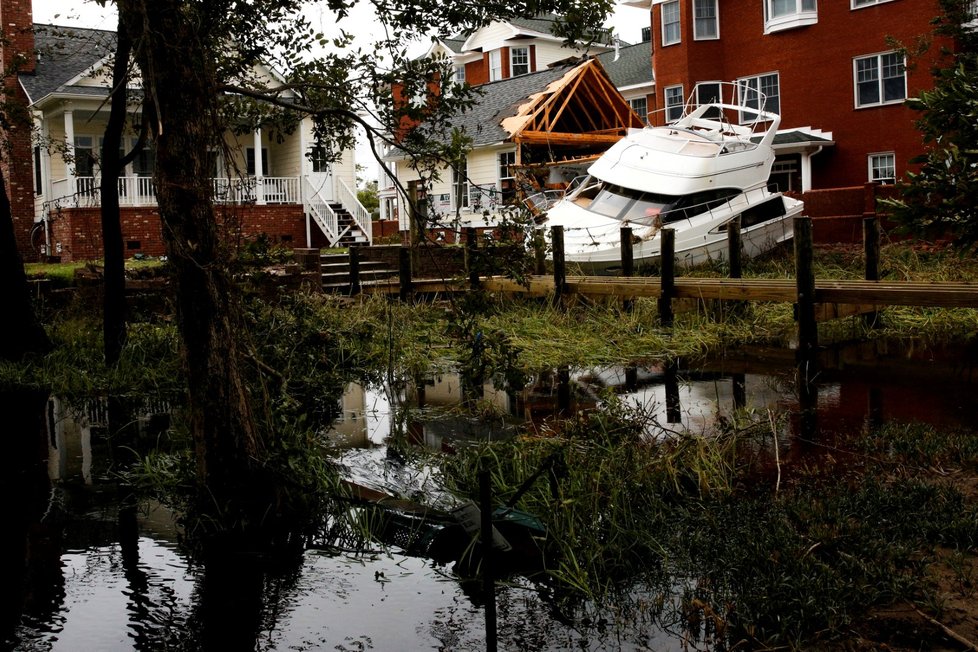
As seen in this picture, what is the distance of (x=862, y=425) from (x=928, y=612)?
464 centimetres

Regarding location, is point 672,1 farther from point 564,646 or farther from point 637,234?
point 564,646

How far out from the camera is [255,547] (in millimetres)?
6605

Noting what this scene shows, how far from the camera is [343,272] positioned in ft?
68.6

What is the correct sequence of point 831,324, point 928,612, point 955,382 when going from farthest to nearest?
1. point 831,324
2. point 955,382
3. point 928,612

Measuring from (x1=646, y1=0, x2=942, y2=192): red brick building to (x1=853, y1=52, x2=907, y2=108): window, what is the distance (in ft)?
0.09

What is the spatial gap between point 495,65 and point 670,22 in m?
13.8

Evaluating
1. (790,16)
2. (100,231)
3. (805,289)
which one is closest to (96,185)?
(100,231)

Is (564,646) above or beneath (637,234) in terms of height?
beneath

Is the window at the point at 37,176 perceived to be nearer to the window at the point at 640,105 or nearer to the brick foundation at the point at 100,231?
the brick foundation at the point at 100,231

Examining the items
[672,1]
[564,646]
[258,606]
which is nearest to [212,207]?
[258,606]

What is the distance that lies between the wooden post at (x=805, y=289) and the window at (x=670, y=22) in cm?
2155

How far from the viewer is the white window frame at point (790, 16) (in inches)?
1192

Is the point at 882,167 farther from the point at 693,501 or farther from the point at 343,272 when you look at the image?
the point at 693,501

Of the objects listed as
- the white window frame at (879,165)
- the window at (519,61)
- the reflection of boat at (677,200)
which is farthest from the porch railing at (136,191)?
the window at (519,61)
